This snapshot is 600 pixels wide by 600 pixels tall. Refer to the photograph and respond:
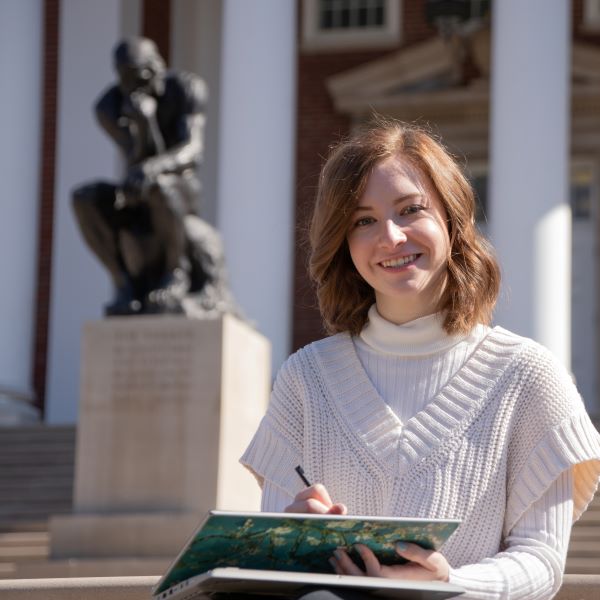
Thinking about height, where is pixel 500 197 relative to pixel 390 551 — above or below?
above

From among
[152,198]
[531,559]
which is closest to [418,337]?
[531,559]

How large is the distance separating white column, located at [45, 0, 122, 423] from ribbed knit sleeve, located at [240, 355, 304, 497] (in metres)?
11.4

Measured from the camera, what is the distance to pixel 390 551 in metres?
2.63

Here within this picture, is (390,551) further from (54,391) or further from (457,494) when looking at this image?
(54,391)

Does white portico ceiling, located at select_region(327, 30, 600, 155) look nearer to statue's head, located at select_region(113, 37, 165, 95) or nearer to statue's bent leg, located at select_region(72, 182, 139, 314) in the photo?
statue's head, located at select_region(113, 37, 165, 95)

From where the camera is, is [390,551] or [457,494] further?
[457,494]

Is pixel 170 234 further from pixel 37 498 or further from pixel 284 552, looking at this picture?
pixel 284 552

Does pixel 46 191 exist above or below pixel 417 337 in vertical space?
above

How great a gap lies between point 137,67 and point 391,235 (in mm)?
6447

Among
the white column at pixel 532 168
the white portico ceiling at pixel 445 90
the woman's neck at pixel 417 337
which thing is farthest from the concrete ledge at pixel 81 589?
the white portico ceiling at pixel 445 90

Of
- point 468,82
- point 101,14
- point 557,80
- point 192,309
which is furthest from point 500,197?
point 101,14

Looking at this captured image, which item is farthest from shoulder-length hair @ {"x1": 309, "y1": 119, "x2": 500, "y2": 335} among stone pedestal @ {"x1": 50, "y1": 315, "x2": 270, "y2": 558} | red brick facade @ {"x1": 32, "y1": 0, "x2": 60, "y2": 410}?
red brick facade @ {"x1": 32, "y1": 0, "x2": 60, "y2": 410}

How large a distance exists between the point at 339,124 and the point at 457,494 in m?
13.3

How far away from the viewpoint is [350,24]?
16.5 metres
